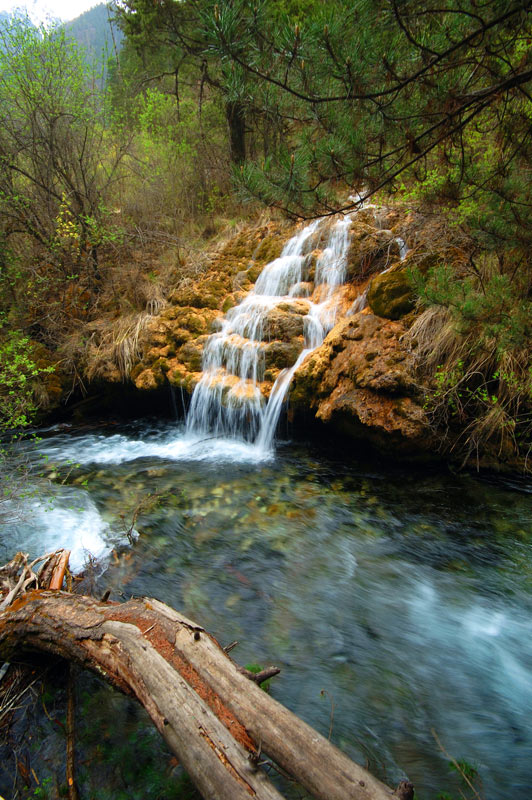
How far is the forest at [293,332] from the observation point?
214cm

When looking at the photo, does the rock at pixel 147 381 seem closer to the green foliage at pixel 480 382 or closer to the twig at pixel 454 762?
the green foliage at pixel 480 382

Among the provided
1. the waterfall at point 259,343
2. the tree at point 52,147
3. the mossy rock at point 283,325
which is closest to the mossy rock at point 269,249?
the waterfall at point 259,343

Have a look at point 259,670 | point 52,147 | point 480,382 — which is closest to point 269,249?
point 52,147

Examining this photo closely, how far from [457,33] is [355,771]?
11.0 ft

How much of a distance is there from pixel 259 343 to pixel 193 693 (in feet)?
17.1

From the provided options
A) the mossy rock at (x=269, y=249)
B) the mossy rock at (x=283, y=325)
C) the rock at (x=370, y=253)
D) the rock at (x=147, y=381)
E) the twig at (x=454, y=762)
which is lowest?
the twig at (x=454, y=762)

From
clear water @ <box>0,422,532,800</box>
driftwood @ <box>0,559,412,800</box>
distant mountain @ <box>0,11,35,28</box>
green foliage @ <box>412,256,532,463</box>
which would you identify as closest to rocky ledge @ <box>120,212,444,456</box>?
green foliage @ <box>412,256,532,463</box>

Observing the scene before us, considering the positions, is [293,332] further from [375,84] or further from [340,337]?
[375,84]

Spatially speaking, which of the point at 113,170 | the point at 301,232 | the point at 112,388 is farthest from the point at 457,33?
the point at 113,170

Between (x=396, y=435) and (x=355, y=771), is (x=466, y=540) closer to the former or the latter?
(x=396, y=435)

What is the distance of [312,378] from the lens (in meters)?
5.46

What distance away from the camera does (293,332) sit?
6188 millimetres

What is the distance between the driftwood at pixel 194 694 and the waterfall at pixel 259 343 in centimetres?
393

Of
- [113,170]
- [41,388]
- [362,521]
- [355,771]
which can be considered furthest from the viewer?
[113,170]
